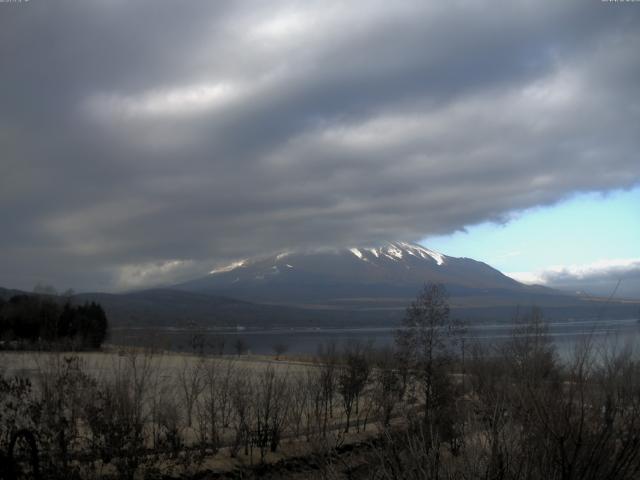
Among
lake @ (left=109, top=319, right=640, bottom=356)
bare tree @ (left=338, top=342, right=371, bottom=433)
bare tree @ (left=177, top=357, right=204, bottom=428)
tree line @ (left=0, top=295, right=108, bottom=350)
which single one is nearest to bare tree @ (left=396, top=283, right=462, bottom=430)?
bare tree @ (left=338, top=342, right=371, bottom=433)

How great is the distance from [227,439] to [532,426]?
15.2m

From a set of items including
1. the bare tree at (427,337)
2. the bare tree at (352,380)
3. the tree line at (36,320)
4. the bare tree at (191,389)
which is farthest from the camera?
the tree line at (36,320)

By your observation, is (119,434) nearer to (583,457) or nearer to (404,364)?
(583,457)

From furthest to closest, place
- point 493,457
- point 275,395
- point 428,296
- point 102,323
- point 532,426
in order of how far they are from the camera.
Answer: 1. point 102,323
2. point 428,296
3. point 275,395
4. point 532,426
5. point 493,457

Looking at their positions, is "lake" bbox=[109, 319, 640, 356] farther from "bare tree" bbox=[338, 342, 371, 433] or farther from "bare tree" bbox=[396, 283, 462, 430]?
"bare tree" bbox=[338, 342, 371, 433]

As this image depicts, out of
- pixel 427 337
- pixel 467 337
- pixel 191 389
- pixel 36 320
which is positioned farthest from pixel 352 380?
pixel 36 320

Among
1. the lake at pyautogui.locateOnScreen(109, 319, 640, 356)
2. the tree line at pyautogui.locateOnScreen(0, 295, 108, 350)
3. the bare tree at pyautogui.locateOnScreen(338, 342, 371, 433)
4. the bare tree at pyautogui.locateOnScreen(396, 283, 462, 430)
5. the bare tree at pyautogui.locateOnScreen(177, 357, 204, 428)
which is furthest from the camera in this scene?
the tree line at pyautogui.locateOnScreen(0, 295, 108, 350)

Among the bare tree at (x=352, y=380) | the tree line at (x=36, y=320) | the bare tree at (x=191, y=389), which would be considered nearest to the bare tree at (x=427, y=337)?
the bare tree at (x=352, y=380)

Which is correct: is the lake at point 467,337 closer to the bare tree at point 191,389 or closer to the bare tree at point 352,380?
the bare tree at point 191,389

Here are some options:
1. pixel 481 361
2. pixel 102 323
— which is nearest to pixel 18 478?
pixel 481 361

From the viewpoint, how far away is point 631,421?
661 centimetres

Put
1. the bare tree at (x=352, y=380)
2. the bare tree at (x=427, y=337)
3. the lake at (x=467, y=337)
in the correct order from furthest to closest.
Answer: the bare tree at (x=427, y=337) → the bare tree at (x=352, y=380) → the lake at (x=467, y=337)

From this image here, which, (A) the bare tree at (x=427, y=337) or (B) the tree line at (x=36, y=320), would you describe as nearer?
(A) the bare tree at (x=427, y=337)

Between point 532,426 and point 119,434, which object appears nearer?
point 532,426
